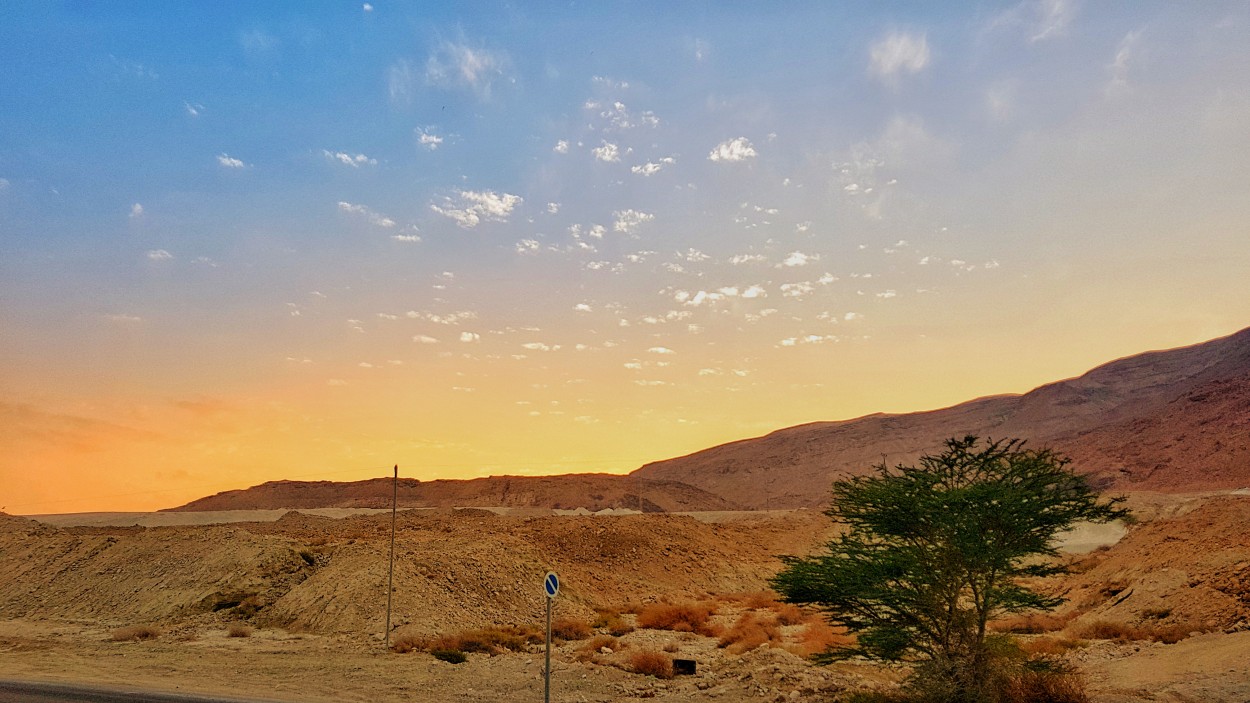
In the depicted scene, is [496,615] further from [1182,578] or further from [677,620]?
[1182,578]

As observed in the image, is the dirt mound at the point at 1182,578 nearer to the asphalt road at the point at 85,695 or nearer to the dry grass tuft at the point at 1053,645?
the dry grass tuft at the point at 1053,645

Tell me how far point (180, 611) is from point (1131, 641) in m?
43.1

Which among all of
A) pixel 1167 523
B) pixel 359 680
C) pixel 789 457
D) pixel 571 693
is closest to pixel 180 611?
pixel 359 680

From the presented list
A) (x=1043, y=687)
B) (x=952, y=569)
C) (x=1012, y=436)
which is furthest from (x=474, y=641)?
(x=1012, y=436)

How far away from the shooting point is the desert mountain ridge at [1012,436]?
364 ft

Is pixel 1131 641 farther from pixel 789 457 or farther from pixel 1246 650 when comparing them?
pixel 789 457

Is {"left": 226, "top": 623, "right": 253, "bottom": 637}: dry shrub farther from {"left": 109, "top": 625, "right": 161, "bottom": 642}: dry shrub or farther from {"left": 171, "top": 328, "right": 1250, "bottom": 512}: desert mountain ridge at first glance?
{"left": 171, "top": 328, "right": 1250, "bottom": 512}: desert mountain ridge

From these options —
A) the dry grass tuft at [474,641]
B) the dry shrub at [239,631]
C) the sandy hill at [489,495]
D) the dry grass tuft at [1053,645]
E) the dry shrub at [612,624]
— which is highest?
the sandy hill at [489,495]

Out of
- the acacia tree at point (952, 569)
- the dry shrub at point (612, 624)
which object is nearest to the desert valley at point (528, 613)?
the dry shrub at point (612, 624)

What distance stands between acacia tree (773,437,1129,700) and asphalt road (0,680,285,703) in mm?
15092

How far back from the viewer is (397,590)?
3578 centimetres

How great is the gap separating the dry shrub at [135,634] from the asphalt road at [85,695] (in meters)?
13.8

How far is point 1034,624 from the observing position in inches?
1481

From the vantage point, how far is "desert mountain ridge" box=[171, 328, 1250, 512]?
364 feet
